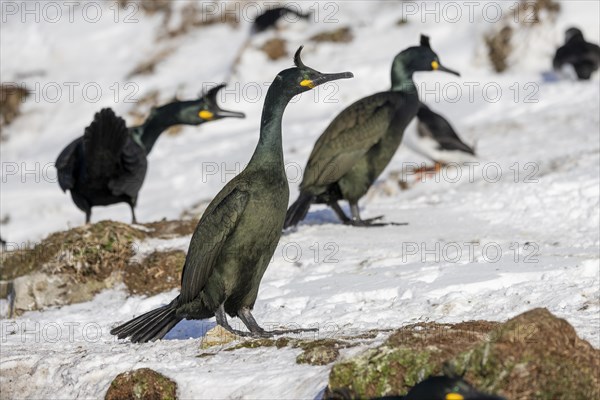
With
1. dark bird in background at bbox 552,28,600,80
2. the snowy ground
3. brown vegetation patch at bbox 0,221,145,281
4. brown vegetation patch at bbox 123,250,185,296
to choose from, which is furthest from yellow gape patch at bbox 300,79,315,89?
dark bird in background at bbox 552,28,600,80

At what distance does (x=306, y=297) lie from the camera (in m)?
8.80

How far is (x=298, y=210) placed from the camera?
1147 cm

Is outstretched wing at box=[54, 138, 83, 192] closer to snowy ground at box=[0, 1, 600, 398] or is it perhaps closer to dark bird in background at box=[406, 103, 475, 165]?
snowy ground at box=[0, 1, 600, 398]

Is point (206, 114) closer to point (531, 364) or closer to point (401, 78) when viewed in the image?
point (401, 78)

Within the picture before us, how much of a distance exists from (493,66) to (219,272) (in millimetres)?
13146

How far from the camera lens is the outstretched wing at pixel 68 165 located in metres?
11.8

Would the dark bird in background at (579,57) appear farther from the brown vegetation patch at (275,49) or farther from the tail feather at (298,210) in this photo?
the tail feather at (298,210)

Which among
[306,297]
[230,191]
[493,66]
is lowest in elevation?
[306,297]

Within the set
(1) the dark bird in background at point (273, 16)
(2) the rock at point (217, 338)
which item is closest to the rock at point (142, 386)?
(2) the rock at point (217, 338)

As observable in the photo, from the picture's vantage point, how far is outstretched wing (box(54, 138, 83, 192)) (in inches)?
466

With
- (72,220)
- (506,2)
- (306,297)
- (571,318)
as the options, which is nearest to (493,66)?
(506,2)

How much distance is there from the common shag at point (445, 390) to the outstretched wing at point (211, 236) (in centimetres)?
248

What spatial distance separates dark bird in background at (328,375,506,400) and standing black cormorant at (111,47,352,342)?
2.35m

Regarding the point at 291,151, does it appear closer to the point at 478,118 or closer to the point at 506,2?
the point at 478,118
